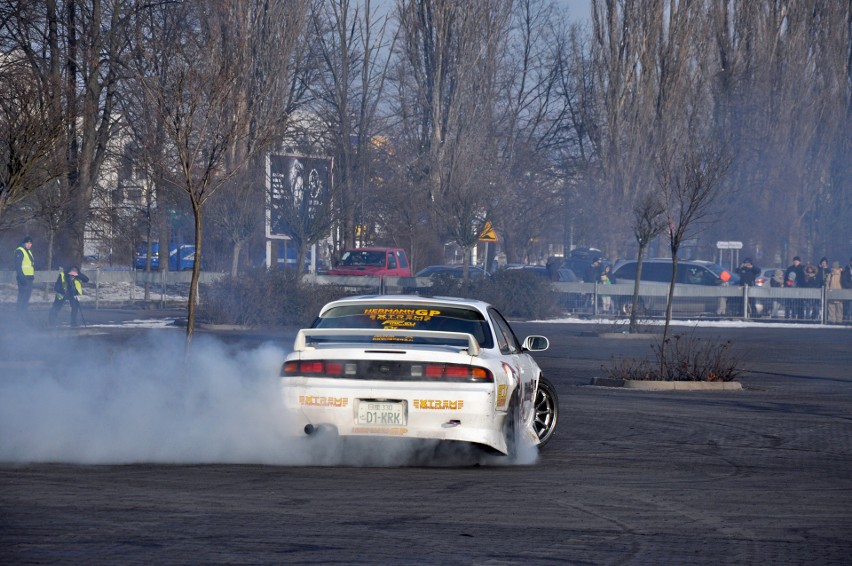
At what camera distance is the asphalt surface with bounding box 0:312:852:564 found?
6.34 meters

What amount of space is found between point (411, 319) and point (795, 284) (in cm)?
3126

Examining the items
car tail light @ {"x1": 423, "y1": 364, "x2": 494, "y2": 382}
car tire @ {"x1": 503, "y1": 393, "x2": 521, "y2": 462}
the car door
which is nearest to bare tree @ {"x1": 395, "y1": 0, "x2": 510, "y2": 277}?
the car door

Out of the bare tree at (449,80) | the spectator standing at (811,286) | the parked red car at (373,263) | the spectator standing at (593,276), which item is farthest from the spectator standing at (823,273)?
the parked red car at (373,263)

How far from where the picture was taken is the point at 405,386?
8992 millimetres

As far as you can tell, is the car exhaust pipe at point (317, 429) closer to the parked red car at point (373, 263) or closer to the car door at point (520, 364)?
the car door at point (520, 364)

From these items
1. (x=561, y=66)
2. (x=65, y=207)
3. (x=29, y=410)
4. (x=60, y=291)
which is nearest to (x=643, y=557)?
(x=29, y=410)

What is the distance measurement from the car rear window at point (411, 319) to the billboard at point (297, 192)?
86.5 feet

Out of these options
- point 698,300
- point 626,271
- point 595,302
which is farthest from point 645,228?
point 626,271

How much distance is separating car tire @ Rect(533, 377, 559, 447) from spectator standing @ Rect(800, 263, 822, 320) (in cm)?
2833

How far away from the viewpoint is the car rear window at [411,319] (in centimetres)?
1010

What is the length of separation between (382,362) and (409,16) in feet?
130

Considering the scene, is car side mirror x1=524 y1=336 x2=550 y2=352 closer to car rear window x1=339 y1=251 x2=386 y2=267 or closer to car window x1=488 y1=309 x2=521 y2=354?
car window x1=488 y1=309 x2=521 y2=354

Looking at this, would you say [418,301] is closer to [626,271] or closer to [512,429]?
Answer: [512,429]

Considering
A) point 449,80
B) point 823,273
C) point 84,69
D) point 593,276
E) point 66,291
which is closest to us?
point 66,291
